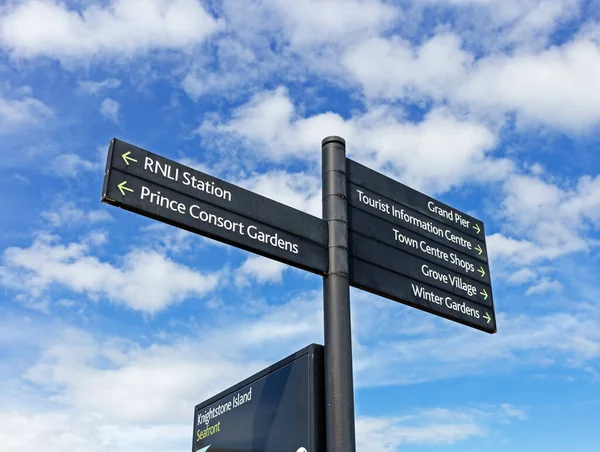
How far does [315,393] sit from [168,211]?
5.19ft

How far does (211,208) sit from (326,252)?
0.94 meters

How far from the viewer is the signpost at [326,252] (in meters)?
4.38

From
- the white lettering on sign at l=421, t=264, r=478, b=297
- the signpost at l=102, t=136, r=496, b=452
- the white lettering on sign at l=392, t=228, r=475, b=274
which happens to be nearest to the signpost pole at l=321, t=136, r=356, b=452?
the signpost at l=102, t=136, r=496, b=452

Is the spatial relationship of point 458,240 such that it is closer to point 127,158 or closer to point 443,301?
point 443,301

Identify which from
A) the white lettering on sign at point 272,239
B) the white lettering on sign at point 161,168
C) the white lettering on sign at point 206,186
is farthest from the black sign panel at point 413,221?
the white lettering on sign at point 161,168

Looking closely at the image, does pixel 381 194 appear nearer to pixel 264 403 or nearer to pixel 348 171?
pixel 348 171

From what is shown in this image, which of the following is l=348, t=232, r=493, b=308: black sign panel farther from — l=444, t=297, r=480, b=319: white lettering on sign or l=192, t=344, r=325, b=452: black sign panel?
l=192, t=344, r=325, b=452: black sign panel

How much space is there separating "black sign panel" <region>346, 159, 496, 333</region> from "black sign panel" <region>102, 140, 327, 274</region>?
41cm

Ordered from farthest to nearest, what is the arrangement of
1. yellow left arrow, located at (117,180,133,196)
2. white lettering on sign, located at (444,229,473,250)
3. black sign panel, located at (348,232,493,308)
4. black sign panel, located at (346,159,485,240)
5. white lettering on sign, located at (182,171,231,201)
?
white lettering on sign, located at (444,229,473,250) → black sign panel, located at (346,159,485,240) → black sign panel, located at (348,232,493,308) → white lettering on sign, located at (182,171,231,201) → yellow left arrow, located at (117,180,133,196)

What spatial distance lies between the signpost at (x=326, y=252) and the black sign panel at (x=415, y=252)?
0.01 meters

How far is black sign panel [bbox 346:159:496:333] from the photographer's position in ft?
16.8

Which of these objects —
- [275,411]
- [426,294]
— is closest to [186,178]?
[275,411]

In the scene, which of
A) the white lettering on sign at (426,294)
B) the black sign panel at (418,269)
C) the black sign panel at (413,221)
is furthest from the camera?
the black sign panel at (413,221)

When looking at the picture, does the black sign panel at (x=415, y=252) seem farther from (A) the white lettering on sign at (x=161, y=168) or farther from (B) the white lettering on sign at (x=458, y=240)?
(A) the white lettering on sign at (x=161, y=168)
